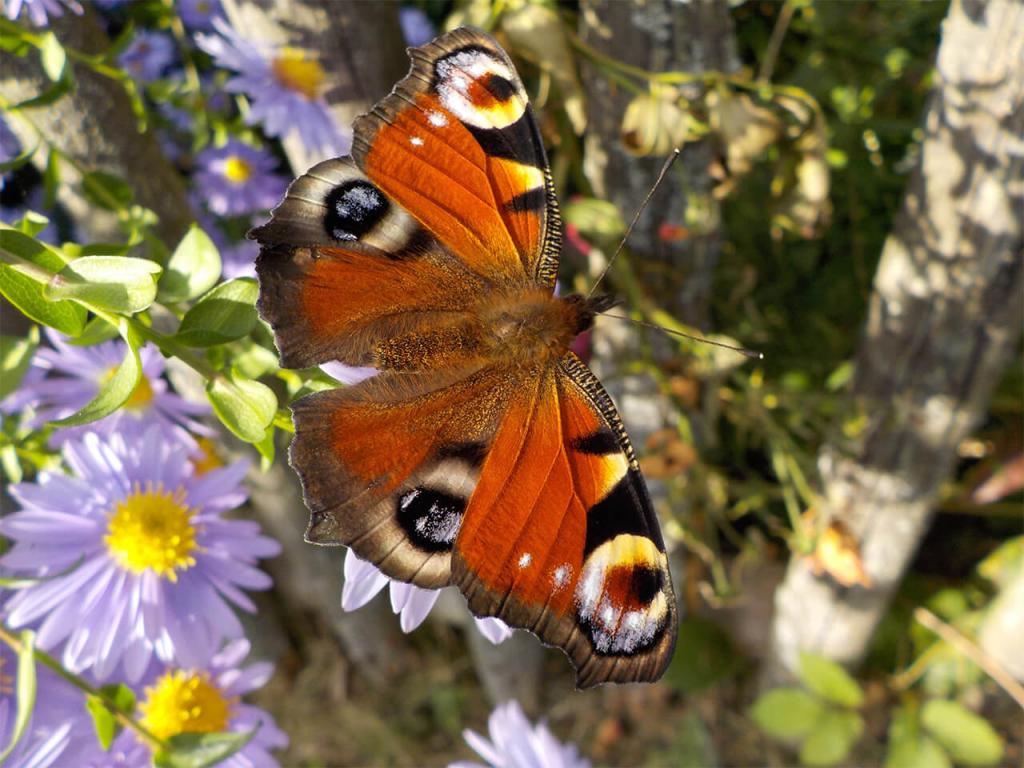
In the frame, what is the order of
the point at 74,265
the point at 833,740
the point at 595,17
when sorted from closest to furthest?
the point at 74,265 < the point at 595,17 < the point at 833,740

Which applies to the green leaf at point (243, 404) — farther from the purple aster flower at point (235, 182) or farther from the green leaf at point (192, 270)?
the purple aster flower at point (235, 182)

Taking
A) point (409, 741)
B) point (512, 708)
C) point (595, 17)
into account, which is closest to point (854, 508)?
point (512, 708)

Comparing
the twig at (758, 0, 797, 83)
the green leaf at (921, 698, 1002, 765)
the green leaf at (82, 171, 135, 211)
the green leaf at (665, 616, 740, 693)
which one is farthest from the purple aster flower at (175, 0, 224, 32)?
the green leaf at (921, 698, 1002, 765)

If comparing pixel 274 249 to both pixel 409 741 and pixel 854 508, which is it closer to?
pixel 854 508

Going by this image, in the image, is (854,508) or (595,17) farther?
(854,508)

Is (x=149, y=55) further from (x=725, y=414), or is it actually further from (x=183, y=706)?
(x=725, y=414)

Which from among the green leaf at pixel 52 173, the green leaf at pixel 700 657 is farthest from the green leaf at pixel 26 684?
the green leaf at pixel 700 657
